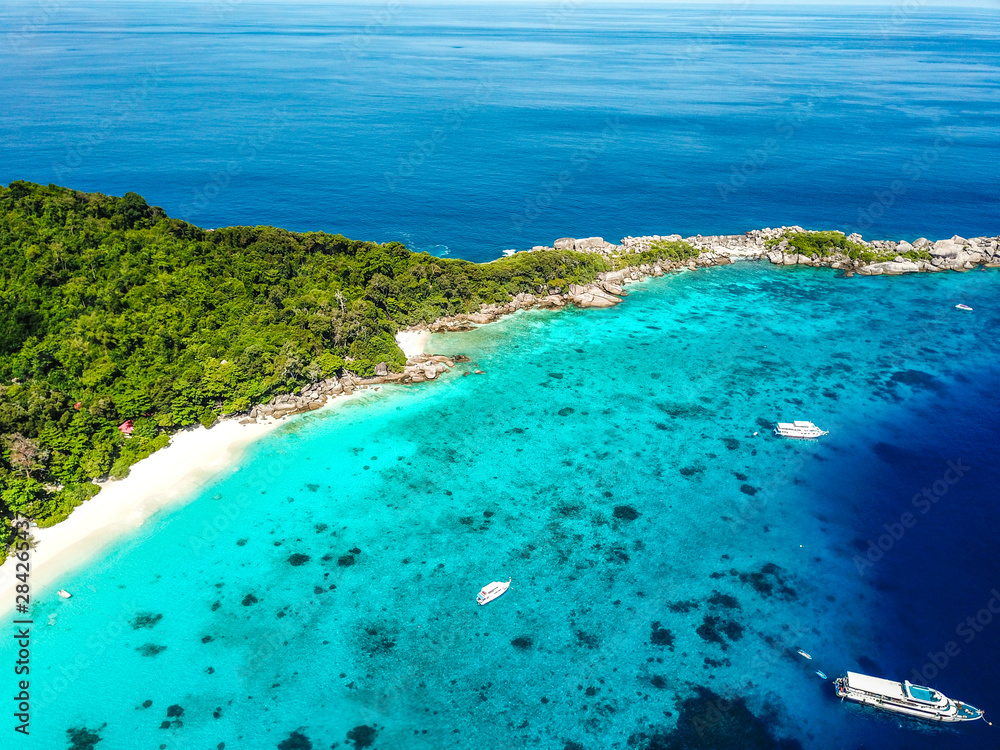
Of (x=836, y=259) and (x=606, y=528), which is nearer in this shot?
(x=606, y=528)

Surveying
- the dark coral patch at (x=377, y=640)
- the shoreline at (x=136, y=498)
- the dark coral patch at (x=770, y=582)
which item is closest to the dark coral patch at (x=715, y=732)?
the dark coral patch at (x=770, y=582)

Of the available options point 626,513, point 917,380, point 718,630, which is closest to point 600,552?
point 626,513

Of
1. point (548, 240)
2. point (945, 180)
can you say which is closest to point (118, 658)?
point (548, 240)

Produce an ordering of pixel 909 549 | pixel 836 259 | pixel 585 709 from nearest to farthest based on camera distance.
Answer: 1. pixel 585 709
2. pixel 909 549
3. pixel 836 259

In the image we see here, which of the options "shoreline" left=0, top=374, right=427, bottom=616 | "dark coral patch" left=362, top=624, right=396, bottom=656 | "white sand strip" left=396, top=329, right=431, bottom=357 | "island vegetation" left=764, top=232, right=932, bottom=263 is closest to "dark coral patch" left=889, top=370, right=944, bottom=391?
"island vegetation" left=764, top=232, right=932, bottom=263

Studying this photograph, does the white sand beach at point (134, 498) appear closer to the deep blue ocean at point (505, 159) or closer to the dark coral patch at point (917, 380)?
the deep blue ocean at point (505, 159)

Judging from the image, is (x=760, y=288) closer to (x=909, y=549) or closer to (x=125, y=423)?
(x=909, y=549)

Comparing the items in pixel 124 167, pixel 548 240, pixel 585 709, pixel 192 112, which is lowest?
pixel 585 709
